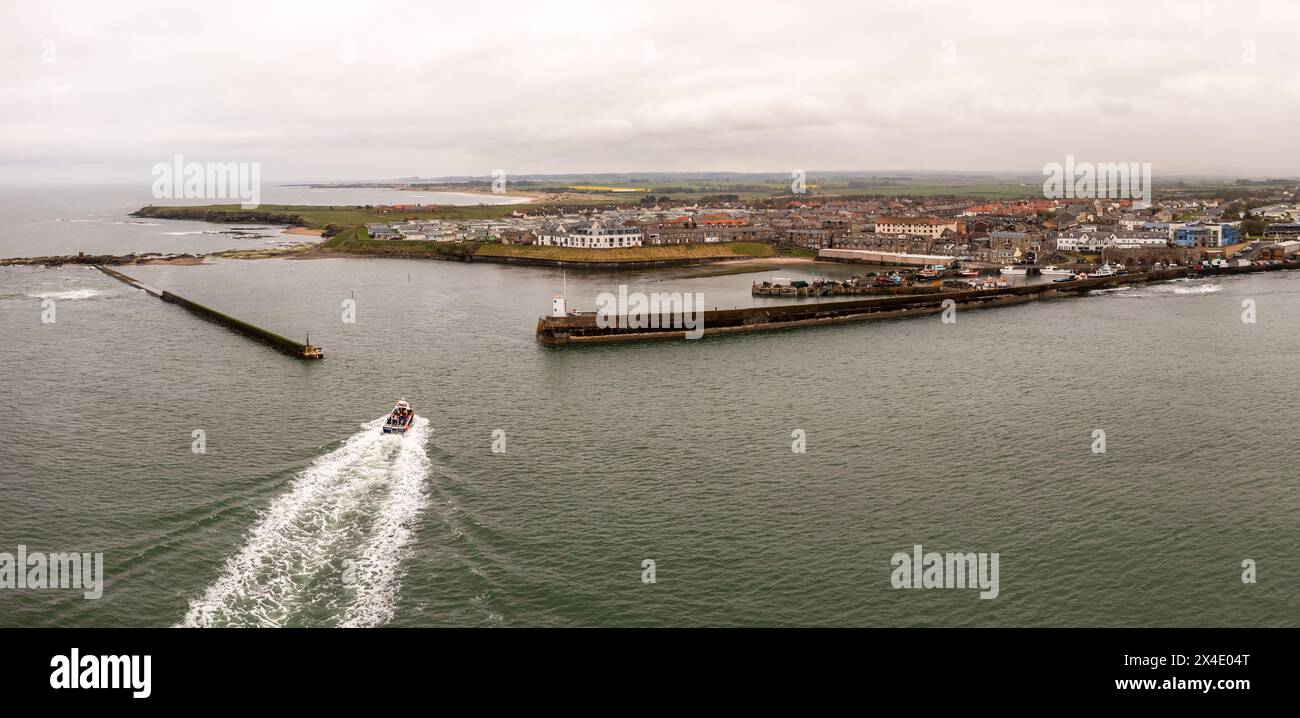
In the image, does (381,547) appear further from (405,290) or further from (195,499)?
(405,290)

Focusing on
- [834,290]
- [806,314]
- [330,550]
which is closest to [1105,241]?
[834,290]

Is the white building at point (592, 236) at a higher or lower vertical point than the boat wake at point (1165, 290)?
higher

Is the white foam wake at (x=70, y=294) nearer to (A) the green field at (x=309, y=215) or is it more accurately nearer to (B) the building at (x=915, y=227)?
(A) the green field at (x=309, y=215)

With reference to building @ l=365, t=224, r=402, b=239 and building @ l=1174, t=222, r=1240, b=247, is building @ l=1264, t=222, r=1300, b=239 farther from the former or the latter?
building @ l=365, t=224, r=402, b=239

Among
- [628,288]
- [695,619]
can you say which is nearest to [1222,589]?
[695,619]

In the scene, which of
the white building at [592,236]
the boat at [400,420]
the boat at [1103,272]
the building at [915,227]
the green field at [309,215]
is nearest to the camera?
the boat at [400,420]

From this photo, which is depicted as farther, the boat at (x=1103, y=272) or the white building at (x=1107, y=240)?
the white building at (x=1107, y=240)

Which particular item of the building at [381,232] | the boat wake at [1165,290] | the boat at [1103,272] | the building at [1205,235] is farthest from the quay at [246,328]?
the building at [1205,235]
